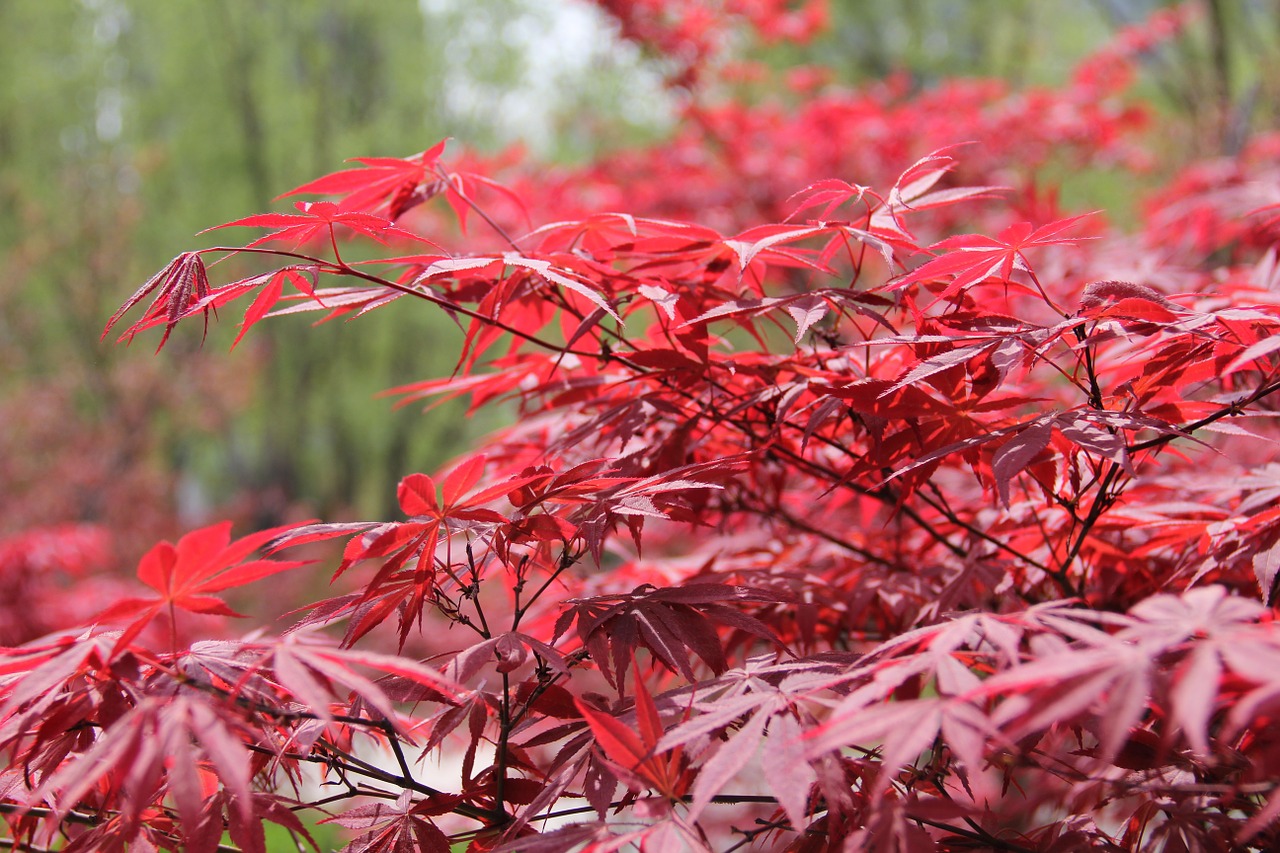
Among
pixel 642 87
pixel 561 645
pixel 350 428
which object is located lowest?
pixel 350 428

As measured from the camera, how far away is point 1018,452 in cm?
77

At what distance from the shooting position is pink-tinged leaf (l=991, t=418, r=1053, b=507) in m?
0.75

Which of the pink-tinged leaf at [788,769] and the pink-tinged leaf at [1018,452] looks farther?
the pink-tinged leaf at [1018,452]

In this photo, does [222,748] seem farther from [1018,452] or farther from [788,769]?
[1018,452]

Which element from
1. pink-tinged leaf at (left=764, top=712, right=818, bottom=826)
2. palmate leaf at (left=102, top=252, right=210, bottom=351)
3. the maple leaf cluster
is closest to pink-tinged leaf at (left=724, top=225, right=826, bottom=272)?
the maple leaf cluster

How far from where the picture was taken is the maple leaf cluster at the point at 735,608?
0.59m

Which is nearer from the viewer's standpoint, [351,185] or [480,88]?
[351,185]

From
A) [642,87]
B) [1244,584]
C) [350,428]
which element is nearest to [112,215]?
[350,428]

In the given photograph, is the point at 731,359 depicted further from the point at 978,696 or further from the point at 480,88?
the point at 480,88

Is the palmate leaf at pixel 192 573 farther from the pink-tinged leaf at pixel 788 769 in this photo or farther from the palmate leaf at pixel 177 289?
the pink-tinged leaf at pixel 788 769

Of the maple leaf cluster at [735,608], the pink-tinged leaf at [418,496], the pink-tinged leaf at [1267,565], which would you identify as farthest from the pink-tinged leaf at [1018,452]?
the pink-tinged leaf at [418,496]

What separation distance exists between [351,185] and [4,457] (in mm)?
5877

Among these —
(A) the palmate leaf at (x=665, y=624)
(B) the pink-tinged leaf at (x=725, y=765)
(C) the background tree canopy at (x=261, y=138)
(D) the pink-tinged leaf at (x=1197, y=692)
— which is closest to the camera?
(D) the pink-tinged leaf at (x=1197, y=692)

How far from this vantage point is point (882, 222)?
104 centimetres
